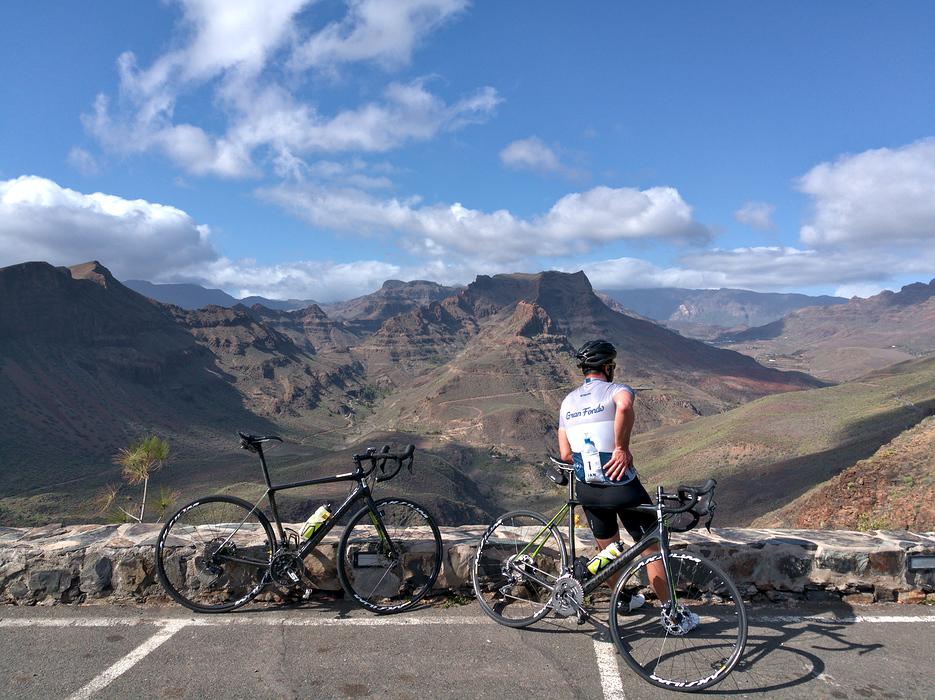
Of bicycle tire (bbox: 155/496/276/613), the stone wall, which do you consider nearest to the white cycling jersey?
the stone wall

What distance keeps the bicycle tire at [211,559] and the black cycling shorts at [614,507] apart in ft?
9.70

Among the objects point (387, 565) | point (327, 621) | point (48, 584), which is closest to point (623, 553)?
point (387, 565)

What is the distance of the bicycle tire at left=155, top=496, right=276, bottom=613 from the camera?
4.84 metres

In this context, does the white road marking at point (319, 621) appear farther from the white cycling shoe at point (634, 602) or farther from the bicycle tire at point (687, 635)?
the white cycling shoe at point (634, 602)

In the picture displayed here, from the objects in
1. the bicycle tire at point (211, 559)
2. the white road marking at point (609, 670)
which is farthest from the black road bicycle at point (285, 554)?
the white road marking at point (609, 670)

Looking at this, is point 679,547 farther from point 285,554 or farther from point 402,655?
point 285,554

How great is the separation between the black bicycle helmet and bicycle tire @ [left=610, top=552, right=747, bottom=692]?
1533 mm

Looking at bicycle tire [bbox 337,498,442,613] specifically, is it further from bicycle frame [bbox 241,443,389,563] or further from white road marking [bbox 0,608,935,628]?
white road marking [bbox 0,608,935,628]

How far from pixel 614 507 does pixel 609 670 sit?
1.16 m

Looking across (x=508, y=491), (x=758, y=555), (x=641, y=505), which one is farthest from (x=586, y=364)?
(x=508, y=491)

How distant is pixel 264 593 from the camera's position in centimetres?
502

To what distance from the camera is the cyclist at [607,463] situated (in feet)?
13.4

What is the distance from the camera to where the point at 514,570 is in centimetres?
472

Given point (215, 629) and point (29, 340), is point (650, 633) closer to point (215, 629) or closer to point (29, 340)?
point (215, 629)
